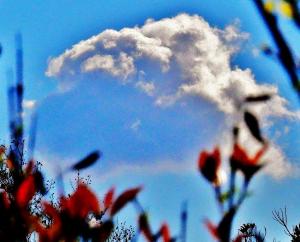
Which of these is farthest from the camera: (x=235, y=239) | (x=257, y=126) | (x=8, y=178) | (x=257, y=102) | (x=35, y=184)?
(x=8, y=178)

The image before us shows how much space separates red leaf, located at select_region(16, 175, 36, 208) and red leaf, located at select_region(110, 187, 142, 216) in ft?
1.03

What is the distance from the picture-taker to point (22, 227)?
1827mm

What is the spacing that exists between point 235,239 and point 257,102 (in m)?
0.98

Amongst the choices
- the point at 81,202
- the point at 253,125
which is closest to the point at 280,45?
the point at 253,125

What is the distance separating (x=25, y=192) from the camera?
1.88 metres

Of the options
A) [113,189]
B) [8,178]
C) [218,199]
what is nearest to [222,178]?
[218,199]

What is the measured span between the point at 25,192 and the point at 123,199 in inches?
14.3

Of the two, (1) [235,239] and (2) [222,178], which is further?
(1) [235,239]

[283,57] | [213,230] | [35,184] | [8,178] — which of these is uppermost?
[8,178]

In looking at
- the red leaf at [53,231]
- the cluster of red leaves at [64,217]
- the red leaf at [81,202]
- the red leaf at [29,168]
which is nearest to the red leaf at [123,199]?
the cluster of red leaves at [64,217]

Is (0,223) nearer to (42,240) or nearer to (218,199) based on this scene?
(42,240)

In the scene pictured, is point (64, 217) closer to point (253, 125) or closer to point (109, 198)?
point (109, 198)

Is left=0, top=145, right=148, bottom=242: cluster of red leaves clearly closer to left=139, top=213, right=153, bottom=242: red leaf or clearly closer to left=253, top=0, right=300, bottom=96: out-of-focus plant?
left=139, top=213, right=153, bottom=242: red leaf

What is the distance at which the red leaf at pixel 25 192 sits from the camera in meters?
1.87
